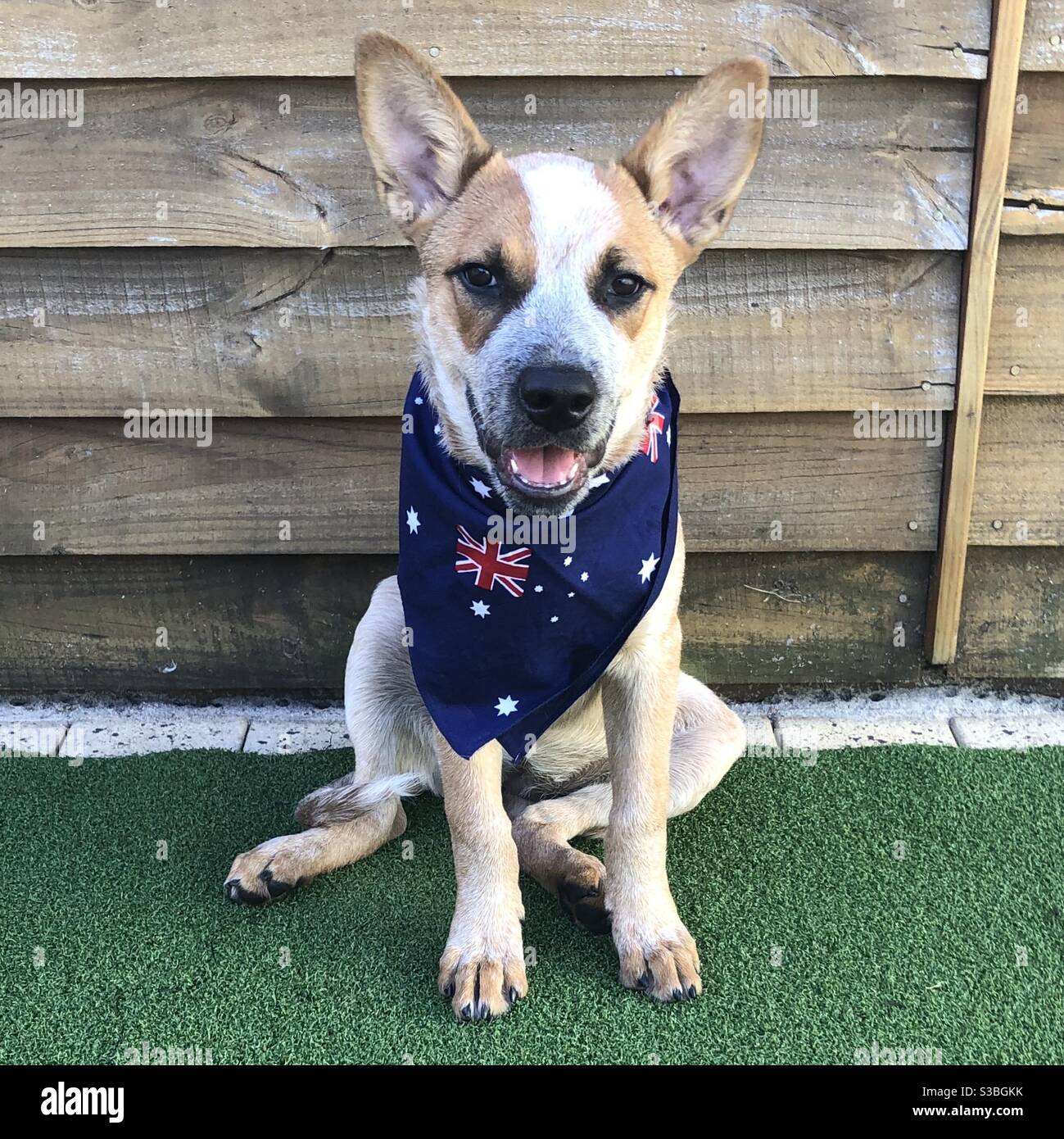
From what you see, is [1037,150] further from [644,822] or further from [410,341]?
[644,822]

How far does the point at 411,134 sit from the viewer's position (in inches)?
94.3

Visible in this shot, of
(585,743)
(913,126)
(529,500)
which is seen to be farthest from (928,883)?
(913,126)

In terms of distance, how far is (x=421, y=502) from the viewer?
2484mm

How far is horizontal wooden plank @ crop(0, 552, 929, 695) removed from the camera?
362 centimetres

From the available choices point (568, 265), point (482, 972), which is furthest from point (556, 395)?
point (482, 972)

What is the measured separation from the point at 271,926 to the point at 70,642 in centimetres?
160

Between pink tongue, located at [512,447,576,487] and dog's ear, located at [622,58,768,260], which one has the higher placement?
dog's ear, located at [622,58,768,260]

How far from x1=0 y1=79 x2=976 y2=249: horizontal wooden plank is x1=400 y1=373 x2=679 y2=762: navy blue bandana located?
0.99 metres

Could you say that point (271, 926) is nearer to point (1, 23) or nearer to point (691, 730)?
point (691, 730)

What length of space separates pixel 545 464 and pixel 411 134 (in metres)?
0.81

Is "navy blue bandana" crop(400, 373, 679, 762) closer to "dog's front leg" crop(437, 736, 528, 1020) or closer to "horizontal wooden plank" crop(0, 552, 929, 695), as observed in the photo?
"dog's front leg" crop(437, 736, 528, 1020)

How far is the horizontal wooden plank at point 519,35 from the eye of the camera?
2.97 metres

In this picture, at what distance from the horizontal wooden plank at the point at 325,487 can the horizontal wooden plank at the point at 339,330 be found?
0.35ft

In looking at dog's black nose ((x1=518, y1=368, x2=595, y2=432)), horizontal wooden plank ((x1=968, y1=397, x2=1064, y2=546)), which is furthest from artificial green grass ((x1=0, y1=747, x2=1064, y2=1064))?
dog's black nose ((x1=518, y1=368, x2=595, y2=432))
